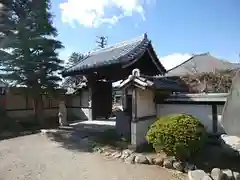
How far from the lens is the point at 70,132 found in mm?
10914

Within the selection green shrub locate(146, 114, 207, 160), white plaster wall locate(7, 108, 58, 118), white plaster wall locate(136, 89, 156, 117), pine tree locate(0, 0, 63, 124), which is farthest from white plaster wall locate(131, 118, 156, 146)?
white plaster wall locate(7, 108, 58, 118)

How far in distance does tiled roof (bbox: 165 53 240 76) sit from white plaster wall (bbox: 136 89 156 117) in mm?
10363

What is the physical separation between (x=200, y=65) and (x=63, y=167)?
18108 mm

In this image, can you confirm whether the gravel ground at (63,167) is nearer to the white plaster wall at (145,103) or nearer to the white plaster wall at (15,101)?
the white plaster wall at (145,103)

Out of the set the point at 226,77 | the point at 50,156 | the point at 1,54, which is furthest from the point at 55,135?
the point at 226,77

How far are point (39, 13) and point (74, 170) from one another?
960 centimetres

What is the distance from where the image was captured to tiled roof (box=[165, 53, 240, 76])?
19141mm

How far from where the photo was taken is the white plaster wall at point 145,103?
27.0ft

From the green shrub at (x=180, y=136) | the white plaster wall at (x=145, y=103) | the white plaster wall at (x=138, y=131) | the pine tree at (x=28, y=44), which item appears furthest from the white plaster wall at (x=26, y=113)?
the green shrub at (x=180, y=136)

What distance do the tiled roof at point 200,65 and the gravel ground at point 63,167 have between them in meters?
13.3

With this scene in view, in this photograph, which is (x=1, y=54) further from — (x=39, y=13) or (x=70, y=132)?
(x=70, y=132)

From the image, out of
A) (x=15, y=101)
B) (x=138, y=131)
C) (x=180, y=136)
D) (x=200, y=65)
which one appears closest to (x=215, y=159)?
(x=180, y=136)

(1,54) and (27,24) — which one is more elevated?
(27,24)

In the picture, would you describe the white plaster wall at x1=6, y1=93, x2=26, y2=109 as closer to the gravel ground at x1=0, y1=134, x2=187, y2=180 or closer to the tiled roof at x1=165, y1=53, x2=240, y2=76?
the gravel ground at x1=0, y1=134, x2=187, y2=180
